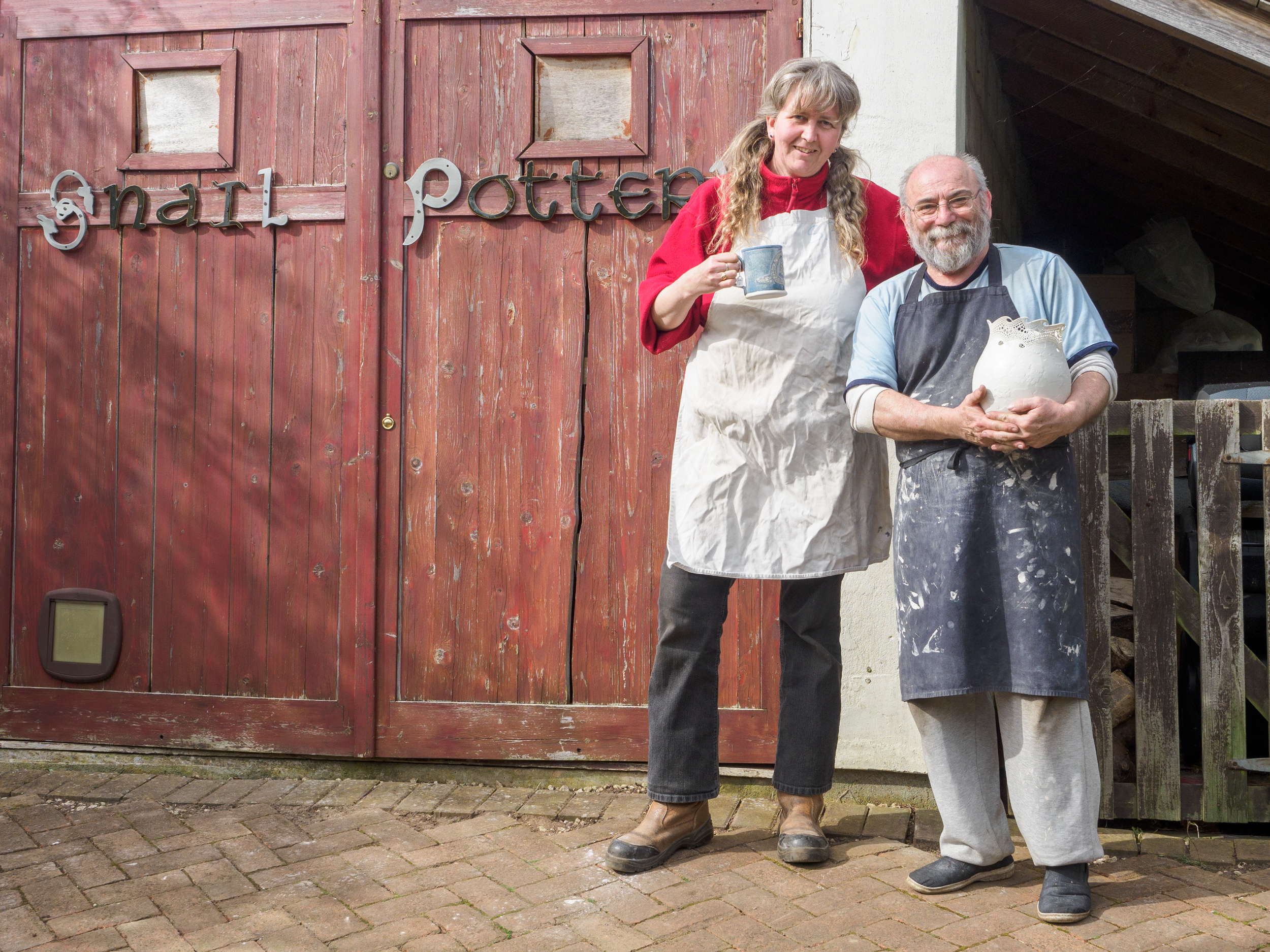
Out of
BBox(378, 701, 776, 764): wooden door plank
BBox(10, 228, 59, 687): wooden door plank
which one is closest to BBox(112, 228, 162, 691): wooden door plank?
BBox(10, 228, 59, 687): wooden door plank

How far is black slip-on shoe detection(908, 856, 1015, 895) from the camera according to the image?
8.92 feet

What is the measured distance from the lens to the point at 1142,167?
17.6 ft

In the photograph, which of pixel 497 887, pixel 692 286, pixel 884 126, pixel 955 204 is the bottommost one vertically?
pixel 497 887

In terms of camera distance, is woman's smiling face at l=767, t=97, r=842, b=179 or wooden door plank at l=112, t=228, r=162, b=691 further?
wooden door plank at l=112, t=228, r=162, b=691

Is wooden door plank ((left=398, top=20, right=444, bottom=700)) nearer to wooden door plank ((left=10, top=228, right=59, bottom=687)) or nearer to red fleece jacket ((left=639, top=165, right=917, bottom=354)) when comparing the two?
red fleece jacket ((left=639, top=165, right=917, bottom=354))

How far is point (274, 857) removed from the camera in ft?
10.1

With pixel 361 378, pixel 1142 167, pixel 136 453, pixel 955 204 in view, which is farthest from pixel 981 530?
pixel 1142 167

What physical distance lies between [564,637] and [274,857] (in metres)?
1.12

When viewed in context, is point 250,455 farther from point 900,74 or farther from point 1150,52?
point 1150,52

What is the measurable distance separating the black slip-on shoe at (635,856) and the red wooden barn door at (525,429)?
662mm

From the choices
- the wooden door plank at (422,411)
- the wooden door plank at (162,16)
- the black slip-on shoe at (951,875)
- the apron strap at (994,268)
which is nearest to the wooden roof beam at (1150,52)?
the apron strap at (994,268)

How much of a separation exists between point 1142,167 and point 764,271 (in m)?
3.74

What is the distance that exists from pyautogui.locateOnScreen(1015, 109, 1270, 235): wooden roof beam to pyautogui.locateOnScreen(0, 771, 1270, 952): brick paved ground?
3416 mm

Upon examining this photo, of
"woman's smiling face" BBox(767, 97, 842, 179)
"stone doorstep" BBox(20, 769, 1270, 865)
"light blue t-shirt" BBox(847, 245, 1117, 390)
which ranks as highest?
"woman's smiling face" BBox(767, 97, 842, 179)
